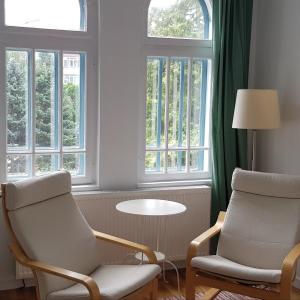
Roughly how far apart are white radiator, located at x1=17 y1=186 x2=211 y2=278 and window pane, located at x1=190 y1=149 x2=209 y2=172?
293mm

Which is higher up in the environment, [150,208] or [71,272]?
[150,208]

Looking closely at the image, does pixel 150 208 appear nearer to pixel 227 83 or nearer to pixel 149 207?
pixel 149 207

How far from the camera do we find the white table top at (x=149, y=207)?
3146mm

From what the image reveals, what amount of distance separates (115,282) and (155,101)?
5.59 feet

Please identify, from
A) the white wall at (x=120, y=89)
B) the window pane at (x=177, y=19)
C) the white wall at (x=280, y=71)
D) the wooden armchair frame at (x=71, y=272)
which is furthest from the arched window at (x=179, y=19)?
the wooden armchair frame at (x=71, y=272)

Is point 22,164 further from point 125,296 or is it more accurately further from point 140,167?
point 125,296

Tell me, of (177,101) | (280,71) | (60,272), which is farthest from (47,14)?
→ (60,272)

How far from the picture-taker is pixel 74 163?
373 centimetres

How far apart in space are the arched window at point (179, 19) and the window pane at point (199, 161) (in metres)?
0.96

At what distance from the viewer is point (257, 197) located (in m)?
3.33

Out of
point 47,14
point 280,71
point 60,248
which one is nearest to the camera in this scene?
point 60,248

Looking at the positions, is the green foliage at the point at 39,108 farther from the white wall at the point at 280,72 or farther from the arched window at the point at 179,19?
the white wall at the point at 280,72

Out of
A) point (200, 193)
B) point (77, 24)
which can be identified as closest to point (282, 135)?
point (200, 193)

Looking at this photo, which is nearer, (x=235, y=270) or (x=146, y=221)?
(x=235, y=270)
